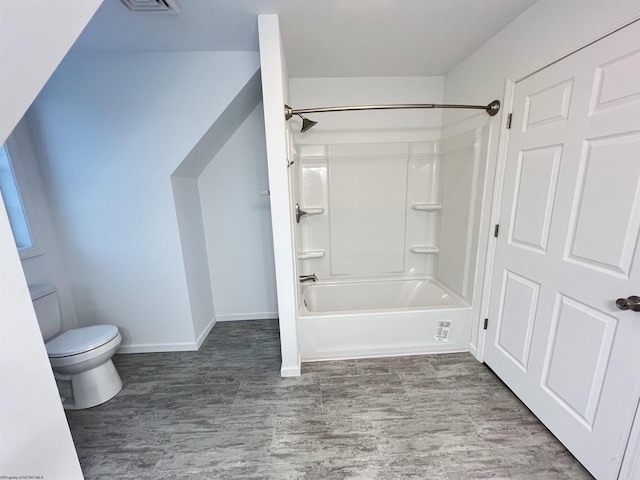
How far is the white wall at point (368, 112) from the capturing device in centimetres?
228

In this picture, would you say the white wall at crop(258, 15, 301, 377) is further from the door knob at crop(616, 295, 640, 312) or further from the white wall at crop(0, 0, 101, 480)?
the door knob at crop(616, 295, 640, 312)

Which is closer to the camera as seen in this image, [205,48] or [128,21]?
[128,21]

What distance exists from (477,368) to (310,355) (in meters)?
1.26

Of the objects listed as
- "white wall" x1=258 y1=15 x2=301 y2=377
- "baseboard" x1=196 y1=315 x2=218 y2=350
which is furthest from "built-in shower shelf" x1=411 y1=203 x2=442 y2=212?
"baseboard" x1=196 y1=315 x2=218 y2=350

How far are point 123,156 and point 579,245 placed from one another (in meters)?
2.83

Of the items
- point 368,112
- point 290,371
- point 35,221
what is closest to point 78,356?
point 35,221

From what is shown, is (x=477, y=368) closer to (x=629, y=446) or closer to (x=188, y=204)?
(x=629, y=446)

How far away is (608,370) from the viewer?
106 centimetres

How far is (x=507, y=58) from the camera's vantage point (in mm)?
1536

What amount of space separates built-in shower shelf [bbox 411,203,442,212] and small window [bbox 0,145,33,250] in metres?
3.16

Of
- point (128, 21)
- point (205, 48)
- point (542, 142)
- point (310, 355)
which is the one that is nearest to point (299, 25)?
point (205, 48)

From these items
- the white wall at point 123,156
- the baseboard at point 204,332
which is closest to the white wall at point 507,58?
the white wall at point 123,156

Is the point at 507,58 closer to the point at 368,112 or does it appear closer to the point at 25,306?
the point at 368,112

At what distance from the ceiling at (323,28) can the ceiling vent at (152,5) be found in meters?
0.04
